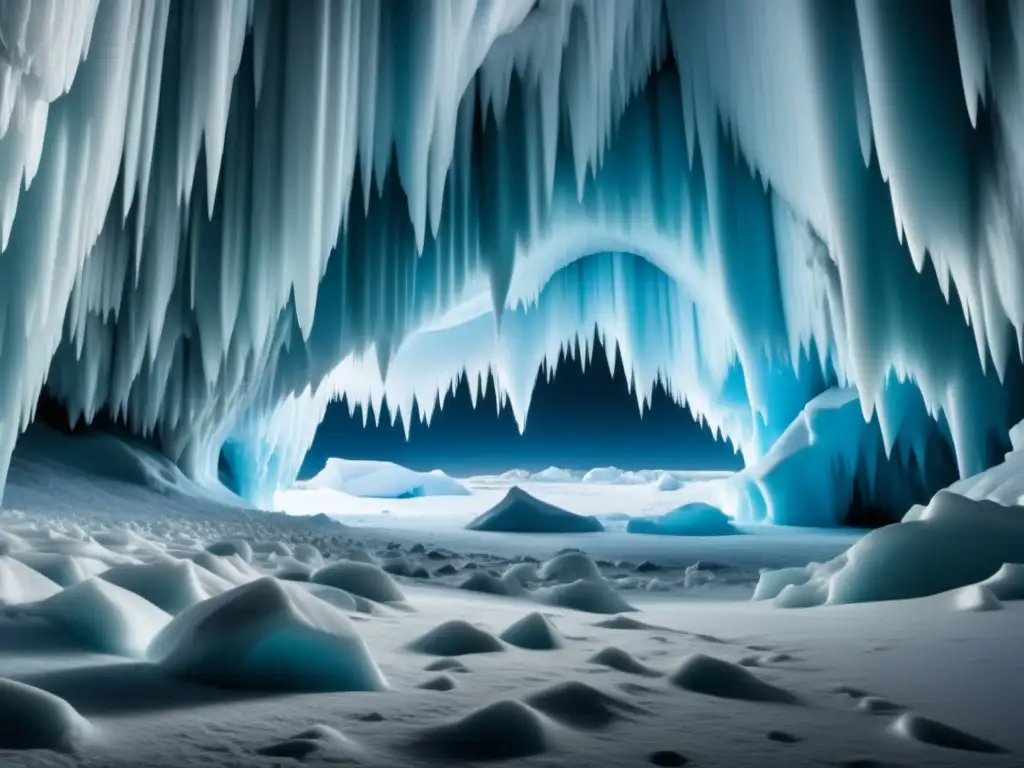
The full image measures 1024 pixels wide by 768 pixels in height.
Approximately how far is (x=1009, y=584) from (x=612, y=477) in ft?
99.4

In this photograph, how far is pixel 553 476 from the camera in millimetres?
34312

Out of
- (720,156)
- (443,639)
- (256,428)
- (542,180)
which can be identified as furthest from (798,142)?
(256,428)

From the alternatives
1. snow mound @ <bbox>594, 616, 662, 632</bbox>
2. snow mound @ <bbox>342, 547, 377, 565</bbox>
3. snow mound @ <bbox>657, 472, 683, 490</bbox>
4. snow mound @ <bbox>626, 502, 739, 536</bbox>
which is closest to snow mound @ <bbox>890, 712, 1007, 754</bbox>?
snow mound @ <bbox>594, 616, 662, 632</bbox>

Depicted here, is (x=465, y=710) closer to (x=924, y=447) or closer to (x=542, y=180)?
(x=542, y=180)

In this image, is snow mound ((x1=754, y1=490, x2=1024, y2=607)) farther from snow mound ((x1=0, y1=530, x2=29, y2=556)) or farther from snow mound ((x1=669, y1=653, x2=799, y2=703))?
snow mound ((x1=0, y1=530, x2=29, y2=556))

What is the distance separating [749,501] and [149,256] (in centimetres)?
795

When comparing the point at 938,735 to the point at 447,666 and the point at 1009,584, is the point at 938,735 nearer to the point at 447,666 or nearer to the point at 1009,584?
the point at 447,666

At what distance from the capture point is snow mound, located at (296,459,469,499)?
23.9m

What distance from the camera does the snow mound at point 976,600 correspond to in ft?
6.83

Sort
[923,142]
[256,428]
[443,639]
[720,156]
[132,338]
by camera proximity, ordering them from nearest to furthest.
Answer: [443,639] → [923,142] → [132,338] → [720,156] → [256,428]

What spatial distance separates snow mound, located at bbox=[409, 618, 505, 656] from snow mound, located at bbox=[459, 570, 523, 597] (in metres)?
1.35

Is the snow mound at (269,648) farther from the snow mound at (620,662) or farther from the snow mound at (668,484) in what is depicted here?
the snow mound at (668,484)

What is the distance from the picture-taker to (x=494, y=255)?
814cm

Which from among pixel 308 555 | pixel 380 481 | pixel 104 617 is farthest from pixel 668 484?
pixel 104 617
